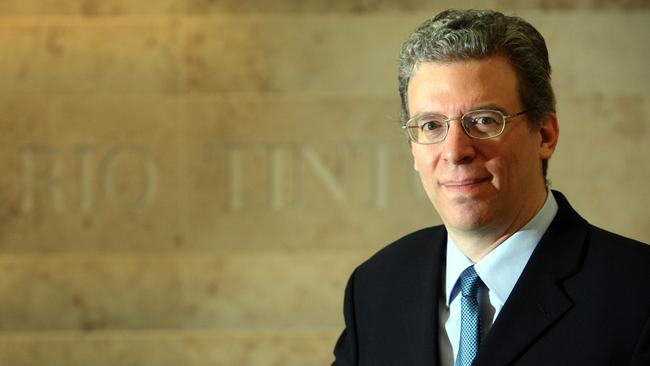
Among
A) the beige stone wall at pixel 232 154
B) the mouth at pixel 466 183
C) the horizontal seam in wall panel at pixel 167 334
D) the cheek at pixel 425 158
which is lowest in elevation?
the horizontal seam in wall panel at pixel 167 334

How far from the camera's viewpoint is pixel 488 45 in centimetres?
200

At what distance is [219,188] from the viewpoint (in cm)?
560

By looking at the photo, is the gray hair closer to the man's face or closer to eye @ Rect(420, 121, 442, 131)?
the man's face

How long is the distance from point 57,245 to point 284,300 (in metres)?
1.32

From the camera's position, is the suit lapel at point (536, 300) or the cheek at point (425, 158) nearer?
the suit lapel at point (536, 300)

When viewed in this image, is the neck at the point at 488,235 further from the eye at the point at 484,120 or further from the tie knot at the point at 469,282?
the eye at the point at 484,120

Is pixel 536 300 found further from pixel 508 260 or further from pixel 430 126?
pixel 430 126

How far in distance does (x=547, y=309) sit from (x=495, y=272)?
0.15 m

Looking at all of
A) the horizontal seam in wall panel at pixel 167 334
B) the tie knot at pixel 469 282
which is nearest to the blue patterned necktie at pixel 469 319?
the tie knot at pixel 469 282

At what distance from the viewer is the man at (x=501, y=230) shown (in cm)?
193

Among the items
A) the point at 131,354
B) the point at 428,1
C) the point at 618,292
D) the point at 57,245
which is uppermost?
the point at 428,1

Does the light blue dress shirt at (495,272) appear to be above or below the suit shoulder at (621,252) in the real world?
below

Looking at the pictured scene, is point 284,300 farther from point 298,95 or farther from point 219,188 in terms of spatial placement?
point 298,95

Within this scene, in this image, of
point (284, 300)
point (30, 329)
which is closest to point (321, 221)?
point (284, 300)
